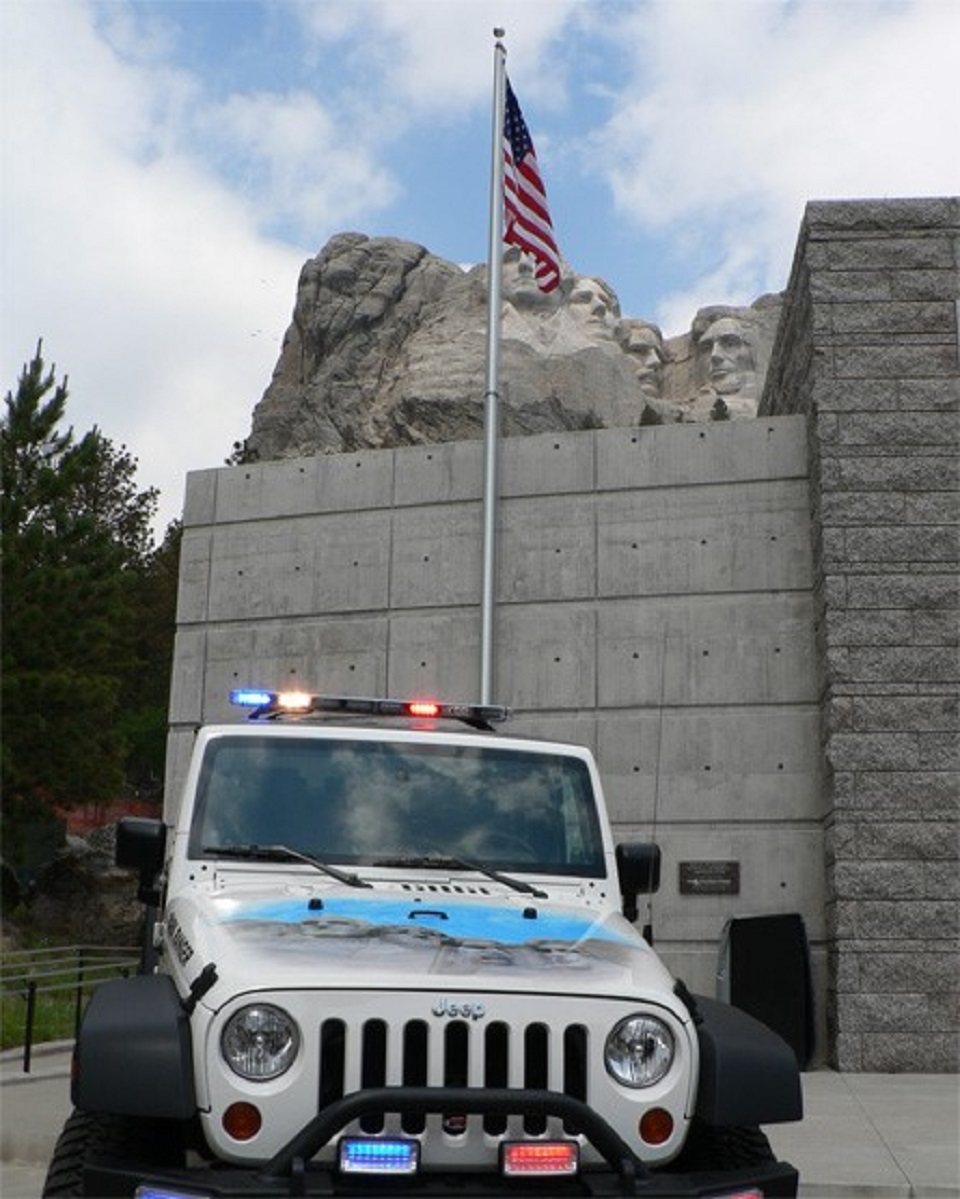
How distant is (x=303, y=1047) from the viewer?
3682mm

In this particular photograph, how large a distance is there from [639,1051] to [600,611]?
389 inches

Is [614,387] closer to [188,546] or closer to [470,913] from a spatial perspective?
[188,546]

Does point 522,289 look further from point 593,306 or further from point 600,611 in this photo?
point 600,611

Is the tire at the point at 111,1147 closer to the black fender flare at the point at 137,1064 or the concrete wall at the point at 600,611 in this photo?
the black fender flare at the point at 137,1064

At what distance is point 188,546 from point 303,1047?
11.9 meters

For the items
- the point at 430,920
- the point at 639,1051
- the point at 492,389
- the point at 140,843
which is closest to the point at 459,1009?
the point at 639,1051

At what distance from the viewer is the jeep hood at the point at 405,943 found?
3.81m

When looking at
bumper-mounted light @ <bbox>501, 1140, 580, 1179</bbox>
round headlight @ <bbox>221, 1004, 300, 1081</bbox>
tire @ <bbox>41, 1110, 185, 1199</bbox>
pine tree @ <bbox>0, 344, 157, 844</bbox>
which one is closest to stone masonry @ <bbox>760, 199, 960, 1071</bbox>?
bumper-mounted light @ <bbox>501, 1140, 580, 1179</bbox>

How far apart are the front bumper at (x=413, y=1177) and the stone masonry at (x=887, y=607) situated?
8553 millimetres

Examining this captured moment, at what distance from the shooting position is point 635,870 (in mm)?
5426

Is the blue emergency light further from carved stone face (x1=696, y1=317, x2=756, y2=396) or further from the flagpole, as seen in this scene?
carved stone face (x1=696, y1=317, x2=756, y2=396)

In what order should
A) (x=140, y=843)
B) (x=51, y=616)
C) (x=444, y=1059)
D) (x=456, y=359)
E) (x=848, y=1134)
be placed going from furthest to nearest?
(x=456, y=359)
(x=51, y=616)
(x=848, y=1134)
(x=140, y=843)
(x=444, y=1059)

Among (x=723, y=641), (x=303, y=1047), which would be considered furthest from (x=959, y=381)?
(x=303, y=1047)

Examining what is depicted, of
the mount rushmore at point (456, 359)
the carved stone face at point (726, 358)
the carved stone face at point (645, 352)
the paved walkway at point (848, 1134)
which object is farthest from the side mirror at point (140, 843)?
the carved stone face at point (726, 358)
